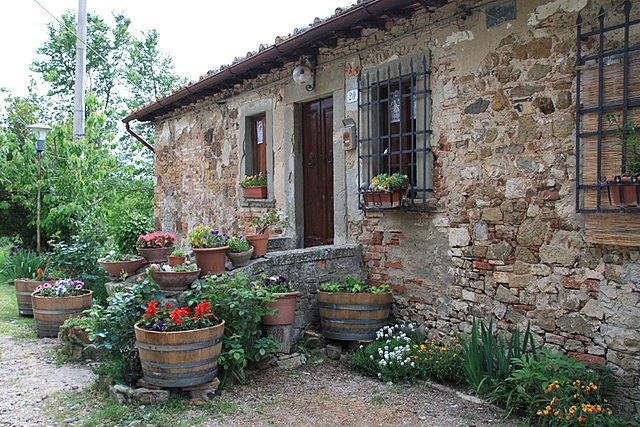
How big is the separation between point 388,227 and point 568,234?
1.98 meters

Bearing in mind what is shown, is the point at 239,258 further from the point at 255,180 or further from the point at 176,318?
the point at 255,180

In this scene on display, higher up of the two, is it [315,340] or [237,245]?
[237,245]

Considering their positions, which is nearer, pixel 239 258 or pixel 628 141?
pixel 628 141

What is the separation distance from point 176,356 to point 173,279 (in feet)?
2.89

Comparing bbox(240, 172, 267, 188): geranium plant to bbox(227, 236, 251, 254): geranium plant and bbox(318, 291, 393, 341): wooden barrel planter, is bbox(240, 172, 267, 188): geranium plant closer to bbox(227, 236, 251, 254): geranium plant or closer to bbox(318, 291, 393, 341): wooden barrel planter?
bbox(227, 236, 251, 254): geranium plant

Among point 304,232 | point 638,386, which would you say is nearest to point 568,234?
point 638,386

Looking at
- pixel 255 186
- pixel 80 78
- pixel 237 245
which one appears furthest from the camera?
pixel 80 78

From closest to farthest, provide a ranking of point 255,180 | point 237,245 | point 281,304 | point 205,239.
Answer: point 281,304 → point 205,239 → point 237,245 → point 255,180

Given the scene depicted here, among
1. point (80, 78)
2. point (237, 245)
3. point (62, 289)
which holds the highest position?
point (80, 78)

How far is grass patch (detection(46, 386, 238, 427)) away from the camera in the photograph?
3979 mm

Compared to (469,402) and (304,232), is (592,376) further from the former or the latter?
(304,232)

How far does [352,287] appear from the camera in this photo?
5652 mm

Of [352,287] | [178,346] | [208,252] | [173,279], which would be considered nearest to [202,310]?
[178,346]

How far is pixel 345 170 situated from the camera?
629cm
